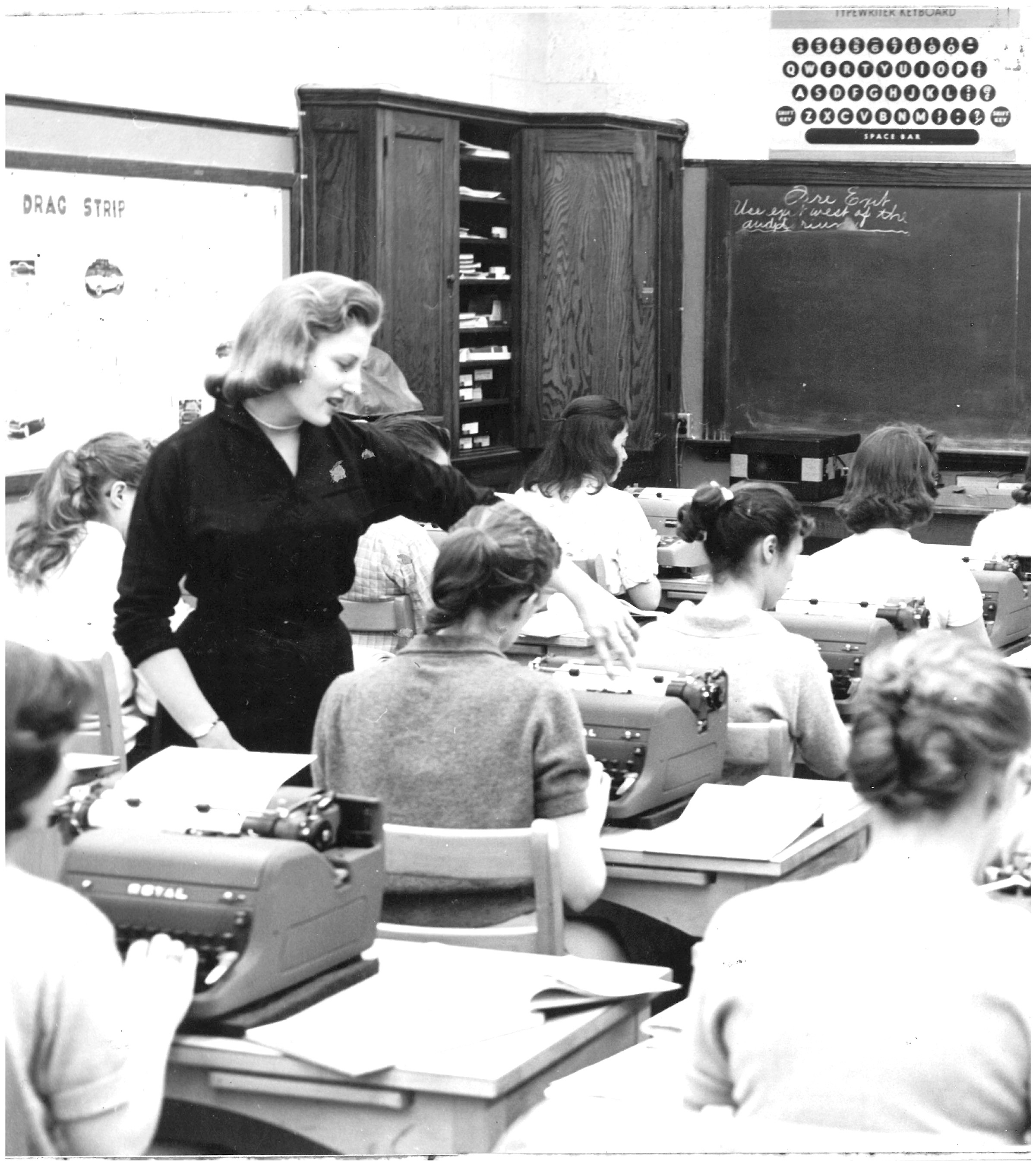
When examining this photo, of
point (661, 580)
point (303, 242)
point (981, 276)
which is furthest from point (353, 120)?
point (981, 276)

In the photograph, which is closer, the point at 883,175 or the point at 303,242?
the point at 303,242

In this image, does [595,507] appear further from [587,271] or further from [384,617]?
[587,271]

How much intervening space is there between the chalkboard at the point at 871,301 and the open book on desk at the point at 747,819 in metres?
5.21

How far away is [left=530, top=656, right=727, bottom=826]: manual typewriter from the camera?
8.68 feet

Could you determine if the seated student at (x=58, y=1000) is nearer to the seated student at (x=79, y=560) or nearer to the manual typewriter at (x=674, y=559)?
the seated student at (x=79, y=560)

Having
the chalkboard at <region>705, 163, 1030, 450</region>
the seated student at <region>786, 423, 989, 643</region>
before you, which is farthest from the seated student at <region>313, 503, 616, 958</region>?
the chalkboard at <region>705, 163, 1030, 450</region>

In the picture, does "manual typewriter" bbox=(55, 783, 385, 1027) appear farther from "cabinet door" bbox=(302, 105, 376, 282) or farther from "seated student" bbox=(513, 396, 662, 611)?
"cabinet door" bbox=(302, 105, 376, 282)

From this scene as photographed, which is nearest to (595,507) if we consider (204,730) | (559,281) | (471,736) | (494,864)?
(204,730)

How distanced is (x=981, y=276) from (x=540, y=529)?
5811 millimetres

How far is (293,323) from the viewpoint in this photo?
8.14ft

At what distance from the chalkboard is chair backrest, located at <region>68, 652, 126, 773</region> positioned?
17.3 ft

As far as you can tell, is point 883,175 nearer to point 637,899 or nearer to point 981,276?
point 981,276

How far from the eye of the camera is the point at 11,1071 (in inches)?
62.7

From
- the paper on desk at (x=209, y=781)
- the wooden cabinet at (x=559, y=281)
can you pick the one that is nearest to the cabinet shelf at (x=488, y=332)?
the wooden cabinet at (x=559, y=281)
